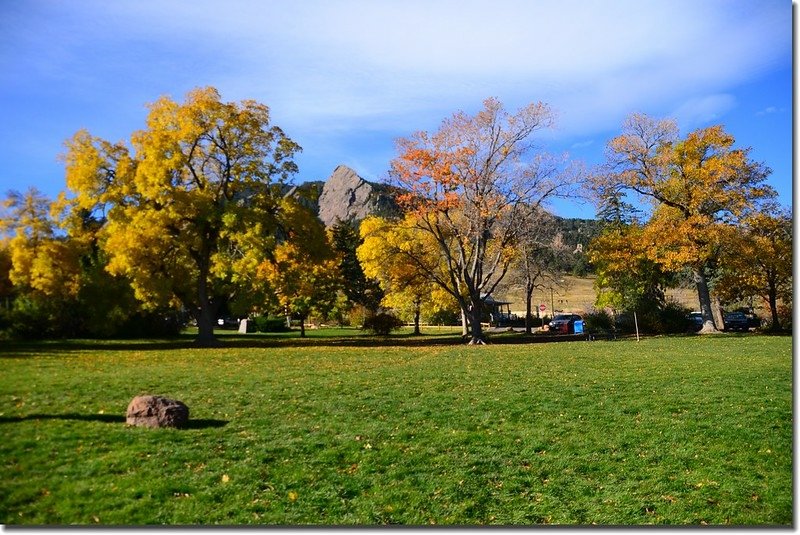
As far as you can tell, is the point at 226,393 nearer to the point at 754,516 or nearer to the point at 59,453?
the point at 59,453

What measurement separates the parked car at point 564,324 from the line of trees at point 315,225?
8.92ft

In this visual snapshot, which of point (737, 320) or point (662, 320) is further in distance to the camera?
point (737, 320)

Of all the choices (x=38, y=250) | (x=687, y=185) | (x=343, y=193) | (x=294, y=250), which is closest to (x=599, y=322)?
(x=687, y=185)

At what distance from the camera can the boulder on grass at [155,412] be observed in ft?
13.5

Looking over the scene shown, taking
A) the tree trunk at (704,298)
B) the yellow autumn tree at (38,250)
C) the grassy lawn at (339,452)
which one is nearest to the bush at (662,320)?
the tree trunk at (704,298)

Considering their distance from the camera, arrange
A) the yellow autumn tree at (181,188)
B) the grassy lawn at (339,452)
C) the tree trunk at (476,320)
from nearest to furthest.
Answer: the grassy lawn at (339,452)
the yellow autumn tree at (181,188)
the tree trunk at (476,320)

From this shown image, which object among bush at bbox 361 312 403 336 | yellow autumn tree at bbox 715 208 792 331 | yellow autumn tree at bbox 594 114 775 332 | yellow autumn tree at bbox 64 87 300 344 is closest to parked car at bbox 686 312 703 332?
yellow autumn tree at bbox 715 208 792 331

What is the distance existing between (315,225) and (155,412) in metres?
5.80

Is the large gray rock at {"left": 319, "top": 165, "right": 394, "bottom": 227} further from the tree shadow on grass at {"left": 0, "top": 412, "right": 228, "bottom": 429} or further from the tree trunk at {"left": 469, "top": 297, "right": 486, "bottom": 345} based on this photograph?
the tree trunk at {"left": 469, "top": 297, "right": 486, "bottom": 345}

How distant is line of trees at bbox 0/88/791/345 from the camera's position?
13.5ft

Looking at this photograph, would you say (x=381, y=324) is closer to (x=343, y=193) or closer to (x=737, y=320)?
(x=737, y=320)

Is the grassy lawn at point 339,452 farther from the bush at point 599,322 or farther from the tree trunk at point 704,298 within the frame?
the bush at point 599,322

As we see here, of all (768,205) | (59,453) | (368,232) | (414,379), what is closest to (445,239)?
(368,232)

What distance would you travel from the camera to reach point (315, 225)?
9688 mm
